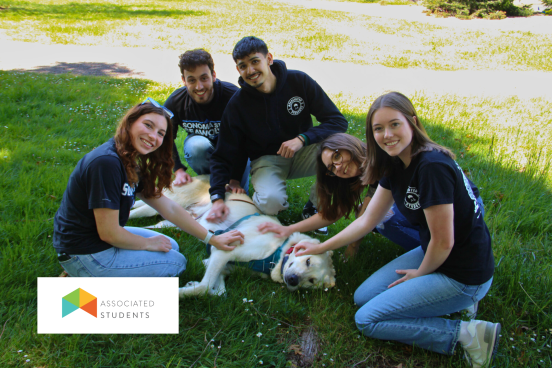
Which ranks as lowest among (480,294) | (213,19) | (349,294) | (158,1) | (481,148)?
(349,294)

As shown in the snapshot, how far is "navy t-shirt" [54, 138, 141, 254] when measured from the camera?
2.38m

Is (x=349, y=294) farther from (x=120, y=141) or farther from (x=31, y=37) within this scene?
(x=31, y=37)

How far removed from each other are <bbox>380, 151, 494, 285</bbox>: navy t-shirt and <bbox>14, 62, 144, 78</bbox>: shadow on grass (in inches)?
364

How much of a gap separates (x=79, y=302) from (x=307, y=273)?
66.8 inches

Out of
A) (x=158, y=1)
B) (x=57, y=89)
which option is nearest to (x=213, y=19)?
(x=158, y=1)

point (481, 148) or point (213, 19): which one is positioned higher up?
point (213, 19)

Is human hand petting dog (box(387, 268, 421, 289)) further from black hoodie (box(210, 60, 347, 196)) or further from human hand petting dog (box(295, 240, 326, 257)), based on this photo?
black hoodie (box(210, 60, 347, 196))

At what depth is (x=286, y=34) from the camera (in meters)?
17.7

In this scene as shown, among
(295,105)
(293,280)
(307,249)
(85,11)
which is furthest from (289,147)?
(85,11)

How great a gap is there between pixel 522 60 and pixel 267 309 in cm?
1628

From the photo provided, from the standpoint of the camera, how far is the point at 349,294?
9.87 ft

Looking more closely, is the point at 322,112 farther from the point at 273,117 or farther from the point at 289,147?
the point at 289,147

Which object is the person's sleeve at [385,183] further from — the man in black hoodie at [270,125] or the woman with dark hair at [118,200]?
the woman with dark hair at [118,200]

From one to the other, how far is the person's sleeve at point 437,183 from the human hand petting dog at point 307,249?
1.07 meters
